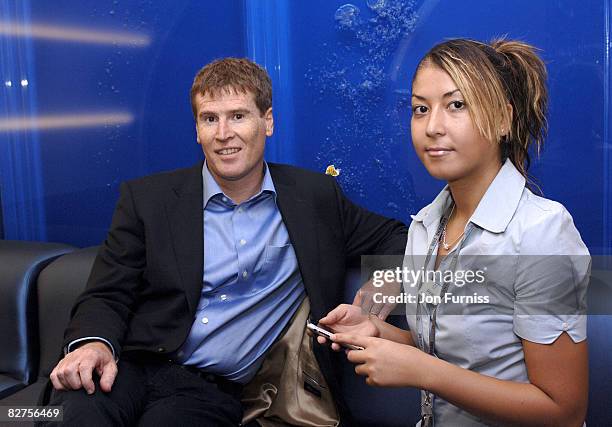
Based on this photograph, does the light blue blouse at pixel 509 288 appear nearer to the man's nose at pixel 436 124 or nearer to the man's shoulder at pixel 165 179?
the man's nose at pixel 436 124

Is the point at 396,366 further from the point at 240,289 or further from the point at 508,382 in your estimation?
the point at 240,289

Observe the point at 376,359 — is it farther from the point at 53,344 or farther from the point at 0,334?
the point at 0,334

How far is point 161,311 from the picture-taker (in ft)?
5.67

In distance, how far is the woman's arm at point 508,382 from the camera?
1123mm

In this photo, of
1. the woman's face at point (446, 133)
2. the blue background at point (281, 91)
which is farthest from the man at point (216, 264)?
the woman's face at point (446, 133)

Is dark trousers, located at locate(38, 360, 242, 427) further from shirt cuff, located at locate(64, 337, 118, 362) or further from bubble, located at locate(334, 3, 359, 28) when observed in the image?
bubble, located at locate(334, 3, 359, 28)

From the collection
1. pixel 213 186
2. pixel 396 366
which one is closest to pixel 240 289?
pixel 213 186

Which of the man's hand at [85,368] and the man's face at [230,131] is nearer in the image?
the man's hand at [85,368]

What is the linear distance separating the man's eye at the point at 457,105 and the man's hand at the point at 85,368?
97 centimetres

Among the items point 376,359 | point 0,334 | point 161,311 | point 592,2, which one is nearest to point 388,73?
point 592,2

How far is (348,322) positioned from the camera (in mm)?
1425

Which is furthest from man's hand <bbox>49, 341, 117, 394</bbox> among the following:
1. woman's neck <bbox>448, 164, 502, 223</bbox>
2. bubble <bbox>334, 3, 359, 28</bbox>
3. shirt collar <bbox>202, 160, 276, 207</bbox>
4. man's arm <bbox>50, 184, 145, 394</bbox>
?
bubble <bbox>334, 3, 359, 28</bbox>

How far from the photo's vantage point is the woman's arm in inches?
44.2

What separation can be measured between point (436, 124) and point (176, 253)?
2.76 feet
